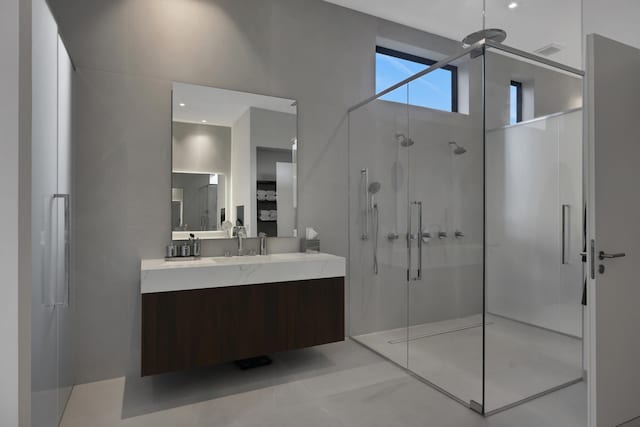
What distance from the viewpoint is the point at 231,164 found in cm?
296

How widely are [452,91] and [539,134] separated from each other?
0.71 metres

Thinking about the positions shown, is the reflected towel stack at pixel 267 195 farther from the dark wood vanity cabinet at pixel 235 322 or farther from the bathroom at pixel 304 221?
the dark wood vanity cabinet at pixel 235 322

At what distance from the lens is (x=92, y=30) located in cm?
252

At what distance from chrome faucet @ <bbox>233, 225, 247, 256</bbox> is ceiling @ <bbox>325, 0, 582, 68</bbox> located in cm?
A: 222

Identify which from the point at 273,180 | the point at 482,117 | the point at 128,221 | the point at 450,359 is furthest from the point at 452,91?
the point at 128,221

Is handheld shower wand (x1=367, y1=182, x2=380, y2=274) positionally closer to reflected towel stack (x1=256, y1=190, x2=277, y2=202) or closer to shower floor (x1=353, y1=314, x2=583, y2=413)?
shower floor (x1=353, y1=314, x2=583, y2=413)

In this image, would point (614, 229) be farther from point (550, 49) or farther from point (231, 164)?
point (231, 164)

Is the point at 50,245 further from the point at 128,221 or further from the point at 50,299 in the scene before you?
the point at 128,221

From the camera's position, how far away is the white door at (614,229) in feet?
6.04

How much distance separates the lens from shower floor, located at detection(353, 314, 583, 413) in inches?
89.7

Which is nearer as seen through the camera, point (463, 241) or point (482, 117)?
point (482, 117)

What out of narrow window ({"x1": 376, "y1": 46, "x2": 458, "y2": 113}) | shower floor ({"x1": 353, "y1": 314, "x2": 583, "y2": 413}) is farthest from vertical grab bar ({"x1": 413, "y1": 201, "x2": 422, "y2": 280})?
narrow window ({"x1": 376, "y1": 46, "x2": 458, "y2": 113})

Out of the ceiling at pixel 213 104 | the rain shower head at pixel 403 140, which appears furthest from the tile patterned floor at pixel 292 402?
the ceiling at pixel 213 104

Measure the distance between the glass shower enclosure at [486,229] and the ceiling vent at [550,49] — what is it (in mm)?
340
